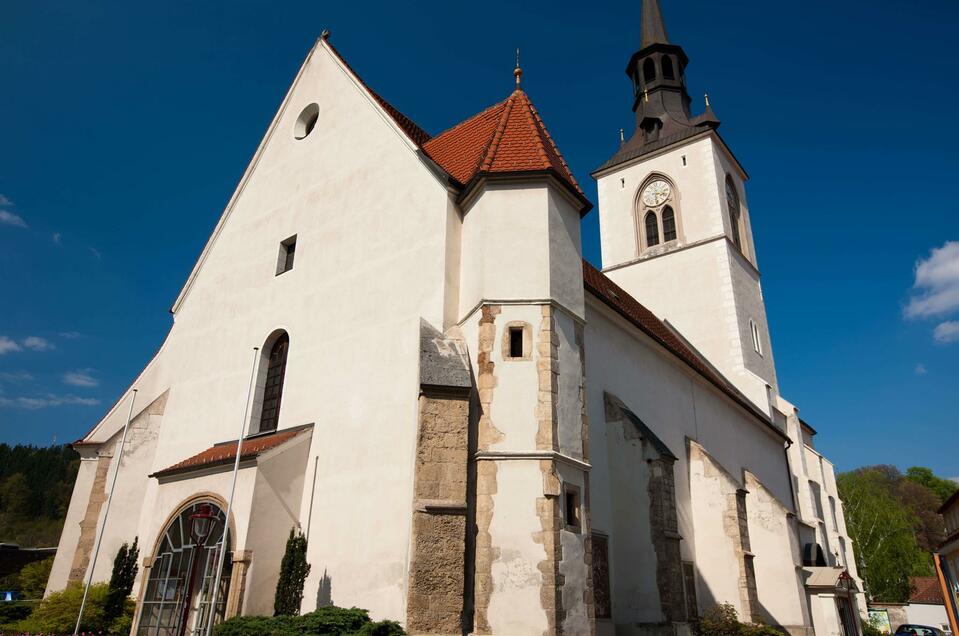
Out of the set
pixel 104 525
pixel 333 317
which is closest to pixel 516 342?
pixel 333 317

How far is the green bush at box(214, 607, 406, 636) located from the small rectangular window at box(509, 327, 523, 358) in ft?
14.2

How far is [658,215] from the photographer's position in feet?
94.2

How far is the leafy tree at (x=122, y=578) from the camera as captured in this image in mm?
12291

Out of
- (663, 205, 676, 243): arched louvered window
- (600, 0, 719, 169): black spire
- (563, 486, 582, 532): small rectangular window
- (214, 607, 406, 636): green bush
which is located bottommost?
(214, 607, 406, 636): green bush

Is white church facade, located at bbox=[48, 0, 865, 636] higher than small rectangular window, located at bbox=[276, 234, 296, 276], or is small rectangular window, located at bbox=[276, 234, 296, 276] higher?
small rectangular window, located at bbox=[276, 234, 296, 276]

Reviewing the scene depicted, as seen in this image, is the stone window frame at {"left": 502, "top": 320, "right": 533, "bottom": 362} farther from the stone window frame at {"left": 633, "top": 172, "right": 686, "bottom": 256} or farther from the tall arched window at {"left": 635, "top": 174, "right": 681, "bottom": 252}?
the tall arched window at {"left": 635, "top": 174, "right": 681, "bottom": 252}

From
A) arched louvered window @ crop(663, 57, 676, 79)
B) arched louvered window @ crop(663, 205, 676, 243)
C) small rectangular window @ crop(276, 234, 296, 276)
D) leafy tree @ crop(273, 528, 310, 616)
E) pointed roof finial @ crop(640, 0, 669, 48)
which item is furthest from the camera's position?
pointed roof finial @ crop(640, 0, 669, 48)

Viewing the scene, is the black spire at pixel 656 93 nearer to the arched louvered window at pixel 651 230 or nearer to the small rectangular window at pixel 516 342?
the arched louvered window at pixel 651 230

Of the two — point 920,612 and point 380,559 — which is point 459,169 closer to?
point 380,559

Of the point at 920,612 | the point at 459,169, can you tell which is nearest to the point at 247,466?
the point at 459,169

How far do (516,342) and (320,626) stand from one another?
5032 millimetres

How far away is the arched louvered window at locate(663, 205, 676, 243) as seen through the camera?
28.0m

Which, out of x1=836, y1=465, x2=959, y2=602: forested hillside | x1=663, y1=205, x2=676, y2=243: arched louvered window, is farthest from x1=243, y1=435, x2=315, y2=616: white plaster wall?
x1=836, y1=465, x2=959, y2=602: forested hillside

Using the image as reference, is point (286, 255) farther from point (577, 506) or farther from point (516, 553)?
point (516, 553)
